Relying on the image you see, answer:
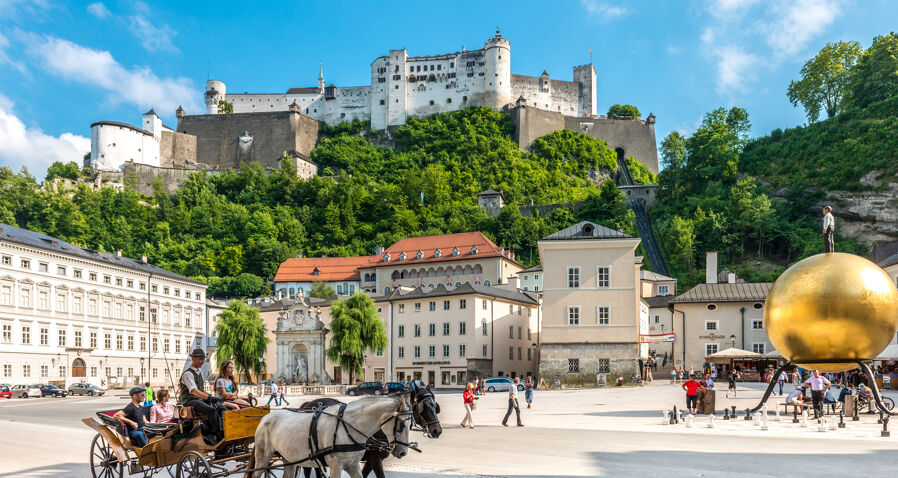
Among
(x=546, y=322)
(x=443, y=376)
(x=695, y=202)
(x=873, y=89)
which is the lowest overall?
(x=443, y=376)

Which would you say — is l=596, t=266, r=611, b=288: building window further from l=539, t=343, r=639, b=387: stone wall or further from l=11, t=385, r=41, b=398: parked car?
l=11, t=385, r=41, b=398: parked car

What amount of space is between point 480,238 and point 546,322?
39.8 metres

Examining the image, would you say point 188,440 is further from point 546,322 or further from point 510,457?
point 546,322

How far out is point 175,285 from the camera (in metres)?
74.4

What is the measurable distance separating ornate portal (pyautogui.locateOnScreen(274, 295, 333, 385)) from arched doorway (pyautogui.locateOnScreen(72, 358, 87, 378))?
15.7 metres

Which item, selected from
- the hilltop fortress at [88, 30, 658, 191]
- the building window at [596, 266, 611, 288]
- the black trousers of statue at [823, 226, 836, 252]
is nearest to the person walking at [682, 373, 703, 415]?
the building window at [596, 266, 611, 288]

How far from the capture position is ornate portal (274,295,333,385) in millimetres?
59625

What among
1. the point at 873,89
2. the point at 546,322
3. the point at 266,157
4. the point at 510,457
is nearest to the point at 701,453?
the point at 510,457

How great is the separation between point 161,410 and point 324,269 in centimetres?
7715

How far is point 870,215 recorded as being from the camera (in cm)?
7719

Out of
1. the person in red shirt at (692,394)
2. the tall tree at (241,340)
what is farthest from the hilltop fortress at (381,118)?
the person in red shirt at (692,394)

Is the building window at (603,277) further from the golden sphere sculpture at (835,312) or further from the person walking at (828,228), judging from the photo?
the golden sphere sculpture at (835,312)

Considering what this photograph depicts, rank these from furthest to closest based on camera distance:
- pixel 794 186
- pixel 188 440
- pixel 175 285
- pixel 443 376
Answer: pixel 794 186
pixel 175 285
pixel 443 376
pixel 188 440

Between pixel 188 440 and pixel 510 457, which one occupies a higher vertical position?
pixel 188 440
